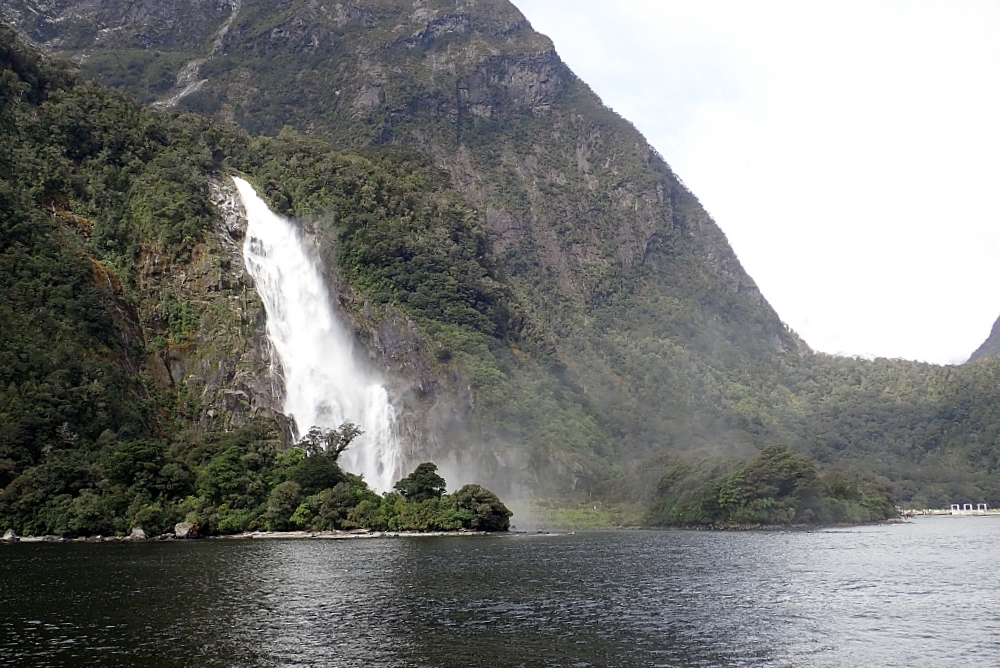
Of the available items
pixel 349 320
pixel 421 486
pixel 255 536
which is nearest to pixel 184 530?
pixel 255 536

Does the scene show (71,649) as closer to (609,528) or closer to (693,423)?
(609,528)

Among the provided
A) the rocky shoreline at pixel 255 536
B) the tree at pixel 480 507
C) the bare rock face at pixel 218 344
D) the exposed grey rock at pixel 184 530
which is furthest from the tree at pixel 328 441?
the exposed grey rock at pixel 184 530

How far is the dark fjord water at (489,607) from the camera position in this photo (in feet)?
98.4

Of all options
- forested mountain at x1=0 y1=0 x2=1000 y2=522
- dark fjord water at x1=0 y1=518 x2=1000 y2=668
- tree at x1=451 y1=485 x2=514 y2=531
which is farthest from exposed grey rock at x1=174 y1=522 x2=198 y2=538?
tree at x1=451 y1=485 x2=514 y2=531

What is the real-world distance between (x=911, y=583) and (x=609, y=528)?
6266cm

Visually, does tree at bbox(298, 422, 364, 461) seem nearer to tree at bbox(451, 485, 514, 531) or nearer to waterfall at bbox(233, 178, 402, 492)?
waterfall at bbox(233, 178, 402, 492)

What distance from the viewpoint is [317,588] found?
44.0m

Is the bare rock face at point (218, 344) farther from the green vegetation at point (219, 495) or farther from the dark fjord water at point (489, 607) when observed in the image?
the dark fjord water at point (489, 607)

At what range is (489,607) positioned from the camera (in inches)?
1534

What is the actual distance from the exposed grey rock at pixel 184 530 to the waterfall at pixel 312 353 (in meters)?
29.8

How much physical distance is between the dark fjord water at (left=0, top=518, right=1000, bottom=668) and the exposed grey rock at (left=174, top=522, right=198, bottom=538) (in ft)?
39.9

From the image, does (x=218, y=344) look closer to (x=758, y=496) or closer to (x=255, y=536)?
(x=255, y=536)

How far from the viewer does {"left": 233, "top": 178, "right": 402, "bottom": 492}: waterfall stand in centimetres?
11275

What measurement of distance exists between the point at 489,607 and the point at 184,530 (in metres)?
47.2
